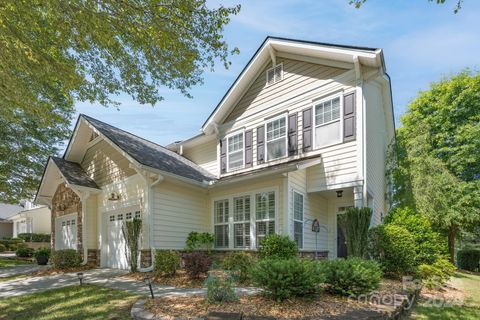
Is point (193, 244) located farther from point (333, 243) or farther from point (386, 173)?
point (386, 173)

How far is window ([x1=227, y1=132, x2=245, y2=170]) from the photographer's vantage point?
550 inches

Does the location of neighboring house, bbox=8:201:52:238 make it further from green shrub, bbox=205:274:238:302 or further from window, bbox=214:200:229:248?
green shrub, bbox=205:274:238:302

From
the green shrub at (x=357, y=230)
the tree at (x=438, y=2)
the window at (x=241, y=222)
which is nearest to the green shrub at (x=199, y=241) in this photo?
→ the window at (x=241, y=222)

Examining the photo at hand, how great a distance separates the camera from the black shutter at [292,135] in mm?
12000

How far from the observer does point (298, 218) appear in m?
11.0

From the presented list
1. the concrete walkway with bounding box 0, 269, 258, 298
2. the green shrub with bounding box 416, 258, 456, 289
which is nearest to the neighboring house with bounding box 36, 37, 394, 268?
the concrete walkway with bounding box 0, 269, 258, 298

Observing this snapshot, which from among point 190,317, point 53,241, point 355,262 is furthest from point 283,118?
point 53,241

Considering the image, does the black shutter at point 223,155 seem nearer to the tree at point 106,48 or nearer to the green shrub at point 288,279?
the tree at point 106,48

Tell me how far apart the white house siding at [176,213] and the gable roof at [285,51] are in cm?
373

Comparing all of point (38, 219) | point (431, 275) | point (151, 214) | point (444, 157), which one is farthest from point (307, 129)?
point (38, 219)

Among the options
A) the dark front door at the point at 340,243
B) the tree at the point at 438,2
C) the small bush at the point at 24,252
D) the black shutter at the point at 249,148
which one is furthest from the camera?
the small bush at the point at 24,252

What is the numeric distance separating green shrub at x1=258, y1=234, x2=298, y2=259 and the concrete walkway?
6.88 ft

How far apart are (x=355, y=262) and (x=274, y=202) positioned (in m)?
4.26

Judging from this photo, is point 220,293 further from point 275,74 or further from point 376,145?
point 275,74
